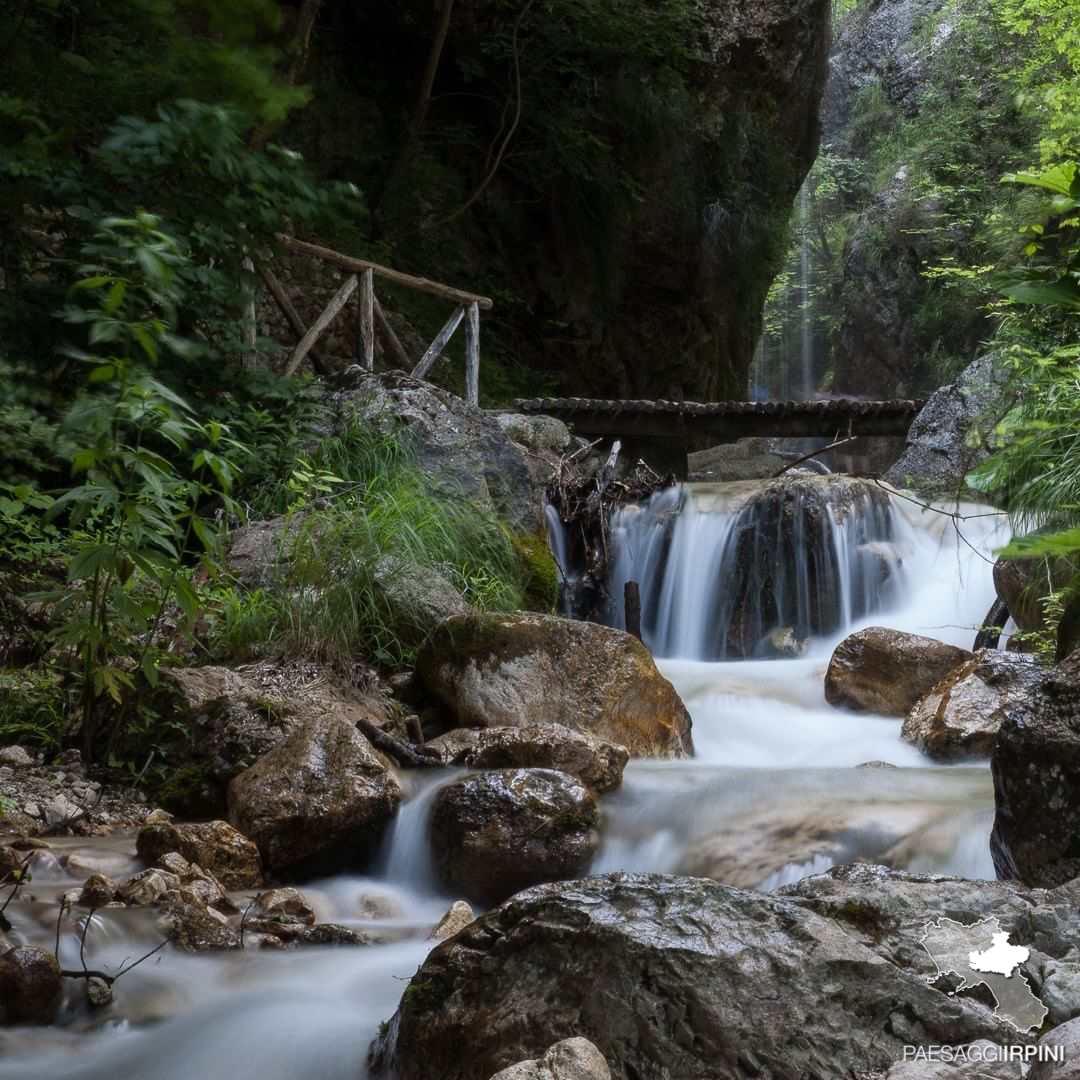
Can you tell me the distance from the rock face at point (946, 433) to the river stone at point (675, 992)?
9745 mm

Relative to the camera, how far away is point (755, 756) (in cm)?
636

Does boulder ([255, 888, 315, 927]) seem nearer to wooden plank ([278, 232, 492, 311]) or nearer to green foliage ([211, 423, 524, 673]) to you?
green foliage ([211, 423, 524, 673])

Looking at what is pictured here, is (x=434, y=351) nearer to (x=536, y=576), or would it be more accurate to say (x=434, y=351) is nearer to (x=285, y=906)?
(x=536, y=576)

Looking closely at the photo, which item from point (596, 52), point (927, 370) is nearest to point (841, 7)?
point (927, 370)

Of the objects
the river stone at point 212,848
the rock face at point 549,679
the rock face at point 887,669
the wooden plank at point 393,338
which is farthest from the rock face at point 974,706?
the wooden plank at point 393,338

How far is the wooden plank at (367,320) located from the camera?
30.5 ft

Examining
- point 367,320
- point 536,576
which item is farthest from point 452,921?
point 367,320

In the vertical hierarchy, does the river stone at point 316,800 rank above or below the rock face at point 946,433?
below

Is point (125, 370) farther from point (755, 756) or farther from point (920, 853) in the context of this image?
point (755, 756)

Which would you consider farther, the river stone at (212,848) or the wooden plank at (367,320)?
the wooden plank at (367,320)

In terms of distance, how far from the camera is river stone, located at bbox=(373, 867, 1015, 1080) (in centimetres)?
202

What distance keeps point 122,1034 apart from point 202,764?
1.76 m

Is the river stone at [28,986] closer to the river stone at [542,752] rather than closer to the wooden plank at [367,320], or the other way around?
the river stone at [542,752]

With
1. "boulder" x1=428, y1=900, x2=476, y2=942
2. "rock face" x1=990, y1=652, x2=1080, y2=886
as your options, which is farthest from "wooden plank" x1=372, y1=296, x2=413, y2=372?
"rock face" x1=990, y1=652, x2=1080, y2=886
